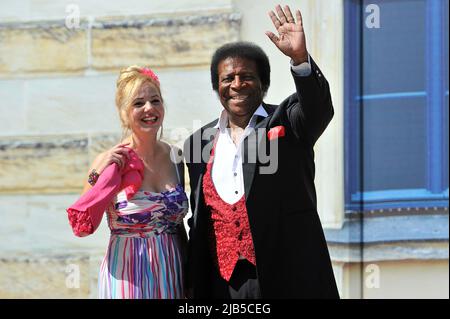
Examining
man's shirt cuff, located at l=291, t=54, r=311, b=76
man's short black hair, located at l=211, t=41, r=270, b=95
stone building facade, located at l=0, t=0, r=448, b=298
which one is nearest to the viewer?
man's shirt cuff, located at l=291, t=54, r=311, b=76

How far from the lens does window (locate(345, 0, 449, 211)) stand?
17.5ft

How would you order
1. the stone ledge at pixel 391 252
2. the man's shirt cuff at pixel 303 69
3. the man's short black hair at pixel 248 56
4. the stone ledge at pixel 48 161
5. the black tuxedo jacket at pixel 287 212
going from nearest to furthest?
the man's shirt cuff at pixel 303 69 < the black tuxedo jacket at pixel 287 212 < the man's short black hair at pixel 248 56 < the stone ledge at pixel 391 252 < the stone ledge at pixel 48 161

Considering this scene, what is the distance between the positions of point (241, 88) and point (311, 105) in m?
0.34

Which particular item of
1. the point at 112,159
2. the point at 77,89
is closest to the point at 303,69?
the point at 112,159

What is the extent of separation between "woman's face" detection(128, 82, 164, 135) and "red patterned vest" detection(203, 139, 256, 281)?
14.0 inches

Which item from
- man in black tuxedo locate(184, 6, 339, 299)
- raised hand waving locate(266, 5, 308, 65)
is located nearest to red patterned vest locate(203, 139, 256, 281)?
man in black tuxedo locate(184, 6, 339, 299)

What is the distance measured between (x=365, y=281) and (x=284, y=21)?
199 centimetres

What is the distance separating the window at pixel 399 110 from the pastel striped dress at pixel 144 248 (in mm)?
1552

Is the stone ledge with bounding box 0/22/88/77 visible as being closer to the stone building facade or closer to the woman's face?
the stone building facade

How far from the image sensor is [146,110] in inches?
160

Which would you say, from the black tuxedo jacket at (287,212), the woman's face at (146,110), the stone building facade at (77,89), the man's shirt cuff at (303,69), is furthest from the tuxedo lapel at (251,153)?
the stone building facade at (77,89)

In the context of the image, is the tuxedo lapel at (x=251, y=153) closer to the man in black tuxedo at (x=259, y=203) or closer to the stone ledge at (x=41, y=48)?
the man in black tuxedo at (x=259, y=203)

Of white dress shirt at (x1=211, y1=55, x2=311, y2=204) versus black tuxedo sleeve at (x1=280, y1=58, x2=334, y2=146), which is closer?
black tuxedo sleeve at (x1=280, y1=58, x2=334, y2=146)

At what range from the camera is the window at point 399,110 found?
534 centimetres
